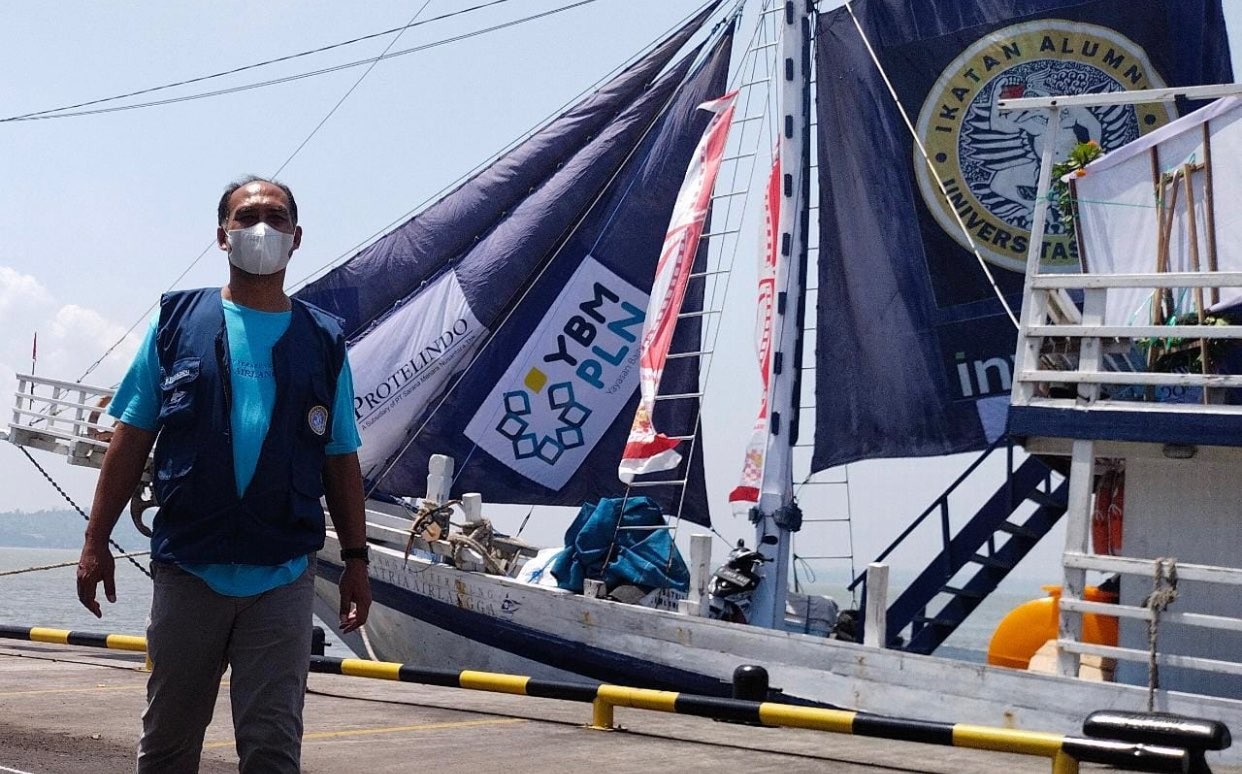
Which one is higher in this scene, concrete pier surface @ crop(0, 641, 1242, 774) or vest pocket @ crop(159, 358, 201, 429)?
vest pocket @ crop(159, 358, 201, 429)

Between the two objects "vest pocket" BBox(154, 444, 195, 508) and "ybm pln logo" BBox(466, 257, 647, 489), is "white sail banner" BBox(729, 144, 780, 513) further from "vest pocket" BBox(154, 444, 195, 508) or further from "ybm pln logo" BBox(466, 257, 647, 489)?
"vest pocket" BBox(154, 444, 195, 508)

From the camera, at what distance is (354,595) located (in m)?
4.76

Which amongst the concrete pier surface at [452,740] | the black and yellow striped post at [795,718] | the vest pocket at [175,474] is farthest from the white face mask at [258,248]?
the black and yellow striped post at [795,718]

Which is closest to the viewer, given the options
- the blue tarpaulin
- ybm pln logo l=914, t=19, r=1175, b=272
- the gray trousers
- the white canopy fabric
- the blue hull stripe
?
the gray trousers

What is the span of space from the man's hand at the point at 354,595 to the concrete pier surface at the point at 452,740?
7.45ft

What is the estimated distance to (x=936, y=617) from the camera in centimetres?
1591

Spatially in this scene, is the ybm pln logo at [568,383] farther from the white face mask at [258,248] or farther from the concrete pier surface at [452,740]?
the white face mask at [258,248]

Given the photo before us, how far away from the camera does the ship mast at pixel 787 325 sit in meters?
15.4

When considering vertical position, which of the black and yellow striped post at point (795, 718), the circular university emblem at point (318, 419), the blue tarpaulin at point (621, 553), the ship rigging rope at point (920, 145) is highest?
the ship rigging rope at point (920, 145)

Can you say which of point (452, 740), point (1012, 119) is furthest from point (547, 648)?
point (1012, 119)

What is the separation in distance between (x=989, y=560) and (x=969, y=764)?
8653mm

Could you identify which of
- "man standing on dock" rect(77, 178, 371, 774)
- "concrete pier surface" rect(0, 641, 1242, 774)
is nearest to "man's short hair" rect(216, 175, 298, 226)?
"man standing on dock" rect(77, 178, 371, 774)

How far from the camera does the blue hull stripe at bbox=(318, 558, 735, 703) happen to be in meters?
13.7

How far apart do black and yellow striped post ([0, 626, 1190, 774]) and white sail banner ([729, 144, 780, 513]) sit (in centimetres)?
569
